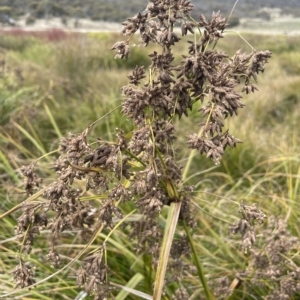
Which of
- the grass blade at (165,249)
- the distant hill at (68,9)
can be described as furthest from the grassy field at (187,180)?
the distant hill at (68,9)

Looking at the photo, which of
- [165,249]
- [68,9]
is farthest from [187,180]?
[68,9]

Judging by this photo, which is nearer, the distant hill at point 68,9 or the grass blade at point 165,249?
the grass blade at point 165,249

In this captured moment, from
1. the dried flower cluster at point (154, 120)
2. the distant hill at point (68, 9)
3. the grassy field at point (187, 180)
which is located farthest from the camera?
the distant hill at point (68, 9)

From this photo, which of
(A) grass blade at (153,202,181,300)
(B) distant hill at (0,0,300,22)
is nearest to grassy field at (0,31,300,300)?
(A) grass blade at (153,202,181,300)

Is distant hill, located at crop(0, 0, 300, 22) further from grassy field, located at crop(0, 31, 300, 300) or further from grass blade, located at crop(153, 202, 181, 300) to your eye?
grass blade, located at crop(153, 202, 181, 300)

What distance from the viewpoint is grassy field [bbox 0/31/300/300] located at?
1.69m

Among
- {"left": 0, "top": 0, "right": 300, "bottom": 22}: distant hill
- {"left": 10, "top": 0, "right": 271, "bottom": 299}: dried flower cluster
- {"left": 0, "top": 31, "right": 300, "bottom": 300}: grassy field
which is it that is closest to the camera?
{"left": 10, "top": 0, "right": 271, "bottom": 299}: dried flower cluster

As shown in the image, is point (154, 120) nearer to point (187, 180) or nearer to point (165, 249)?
point (165, 249)

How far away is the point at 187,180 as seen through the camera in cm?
265

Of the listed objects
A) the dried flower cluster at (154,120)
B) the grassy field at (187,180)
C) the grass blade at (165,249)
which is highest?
the dried flower cluster at (154,120)

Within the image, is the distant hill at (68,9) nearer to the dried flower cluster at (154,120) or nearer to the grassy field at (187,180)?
the grassy field at (187,180)

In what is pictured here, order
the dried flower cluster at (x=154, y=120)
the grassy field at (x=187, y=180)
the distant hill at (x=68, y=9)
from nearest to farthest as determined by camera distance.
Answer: the dried flower cluster at (x=154, y=120)
the grassy field at (x=187, y=180)
the distant hill at (x=68, y=9)

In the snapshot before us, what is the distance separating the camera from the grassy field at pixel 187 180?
1.69 meters

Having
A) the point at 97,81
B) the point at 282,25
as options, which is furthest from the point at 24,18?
the point at 97,81
